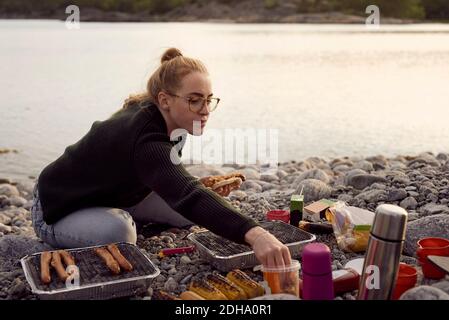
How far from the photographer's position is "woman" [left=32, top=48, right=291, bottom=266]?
11.4ft

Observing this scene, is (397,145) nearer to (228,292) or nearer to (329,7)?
(228,292)

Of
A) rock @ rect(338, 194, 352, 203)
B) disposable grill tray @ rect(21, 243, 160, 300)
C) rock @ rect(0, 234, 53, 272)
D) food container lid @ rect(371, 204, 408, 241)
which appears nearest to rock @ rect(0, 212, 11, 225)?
rock @ rect(0, 234, 53, 272)

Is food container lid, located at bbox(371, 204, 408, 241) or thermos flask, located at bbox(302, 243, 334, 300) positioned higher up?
food container lid, located at bbox(371, 204, 408, 241)

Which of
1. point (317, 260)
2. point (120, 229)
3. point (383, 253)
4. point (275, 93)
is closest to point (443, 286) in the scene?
point (383, 253)

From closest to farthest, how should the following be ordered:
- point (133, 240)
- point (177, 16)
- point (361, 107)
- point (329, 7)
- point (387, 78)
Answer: point (133, 240) < point (361, 107) < point (387, 78) < point (329, 7) < point (177, 16)

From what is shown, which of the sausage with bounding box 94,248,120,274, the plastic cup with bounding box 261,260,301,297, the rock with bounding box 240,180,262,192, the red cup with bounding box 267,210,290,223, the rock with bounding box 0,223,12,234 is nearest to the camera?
the plastic cup with bounding box 261,260,301,297

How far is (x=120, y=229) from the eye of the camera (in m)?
4.19

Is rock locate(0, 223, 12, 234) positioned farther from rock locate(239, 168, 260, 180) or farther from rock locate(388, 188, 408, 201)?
rock locate(388, 188, 408, 201)

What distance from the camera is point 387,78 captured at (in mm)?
20656

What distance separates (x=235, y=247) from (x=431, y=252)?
4.01ft

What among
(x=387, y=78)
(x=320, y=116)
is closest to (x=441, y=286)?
(x=320, y=116)

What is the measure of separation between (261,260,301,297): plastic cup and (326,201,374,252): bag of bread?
1013 millimetres

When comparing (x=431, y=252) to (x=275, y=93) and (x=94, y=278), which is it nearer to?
(x=94, y=278)
